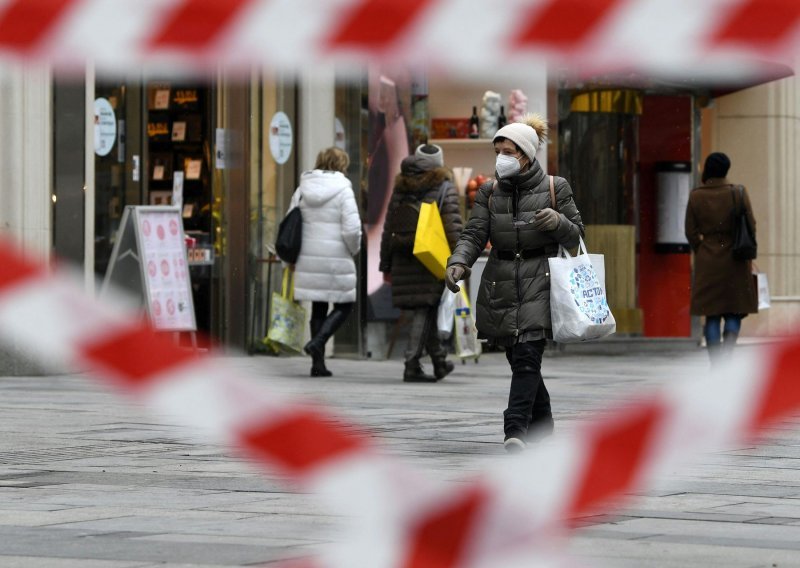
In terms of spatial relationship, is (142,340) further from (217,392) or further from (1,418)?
(1,418)

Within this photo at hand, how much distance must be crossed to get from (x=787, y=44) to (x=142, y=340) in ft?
2.56

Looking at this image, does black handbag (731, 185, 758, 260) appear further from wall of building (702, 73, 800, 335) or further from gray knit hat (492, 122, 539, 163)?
wall of building (702, 73, 800, 335)

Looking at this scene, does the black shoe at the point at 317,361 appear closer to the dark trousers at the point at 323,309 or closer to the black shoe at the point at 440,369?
the dark trousers at the point at 323,309

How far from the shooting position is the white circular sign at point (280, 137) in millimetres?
16219

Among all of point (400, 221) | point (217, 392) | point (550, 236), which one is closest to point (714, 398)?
point (217, 392)

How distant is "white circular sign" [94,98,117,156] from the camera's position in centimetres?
1467

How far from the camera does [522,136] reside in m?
7.89

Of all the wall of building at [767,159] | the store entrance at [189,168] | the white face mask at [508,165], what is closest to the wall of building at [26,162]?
the store entrance at [189,168]

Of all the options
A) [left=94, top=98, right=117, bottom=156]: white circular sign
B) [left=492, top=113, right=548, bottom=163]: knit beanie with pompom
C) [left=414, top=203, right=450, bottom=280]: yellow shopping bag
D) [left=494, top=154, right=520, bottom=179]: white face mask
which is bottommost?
[left=414, top=203, right=450, bottom=280]: yellow shopping bag

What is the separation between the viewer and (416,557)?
2.23 meters

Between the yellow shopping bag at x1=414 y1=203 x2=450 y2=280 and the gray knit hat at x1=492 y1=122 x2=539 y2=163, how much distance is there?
187 inches

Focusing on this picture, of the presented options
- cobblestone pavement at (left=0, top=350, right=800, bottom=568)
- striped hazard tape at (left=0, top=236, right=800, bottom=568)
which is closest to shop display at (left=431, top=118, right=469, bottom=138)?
cobblestone pavement at (left=0, top=350, right=800, bottom=568)

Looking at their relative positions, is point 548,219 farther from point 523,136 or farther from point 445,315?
point 445,315

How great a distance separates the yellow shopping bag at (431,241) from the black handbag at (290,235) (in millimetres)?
1305
